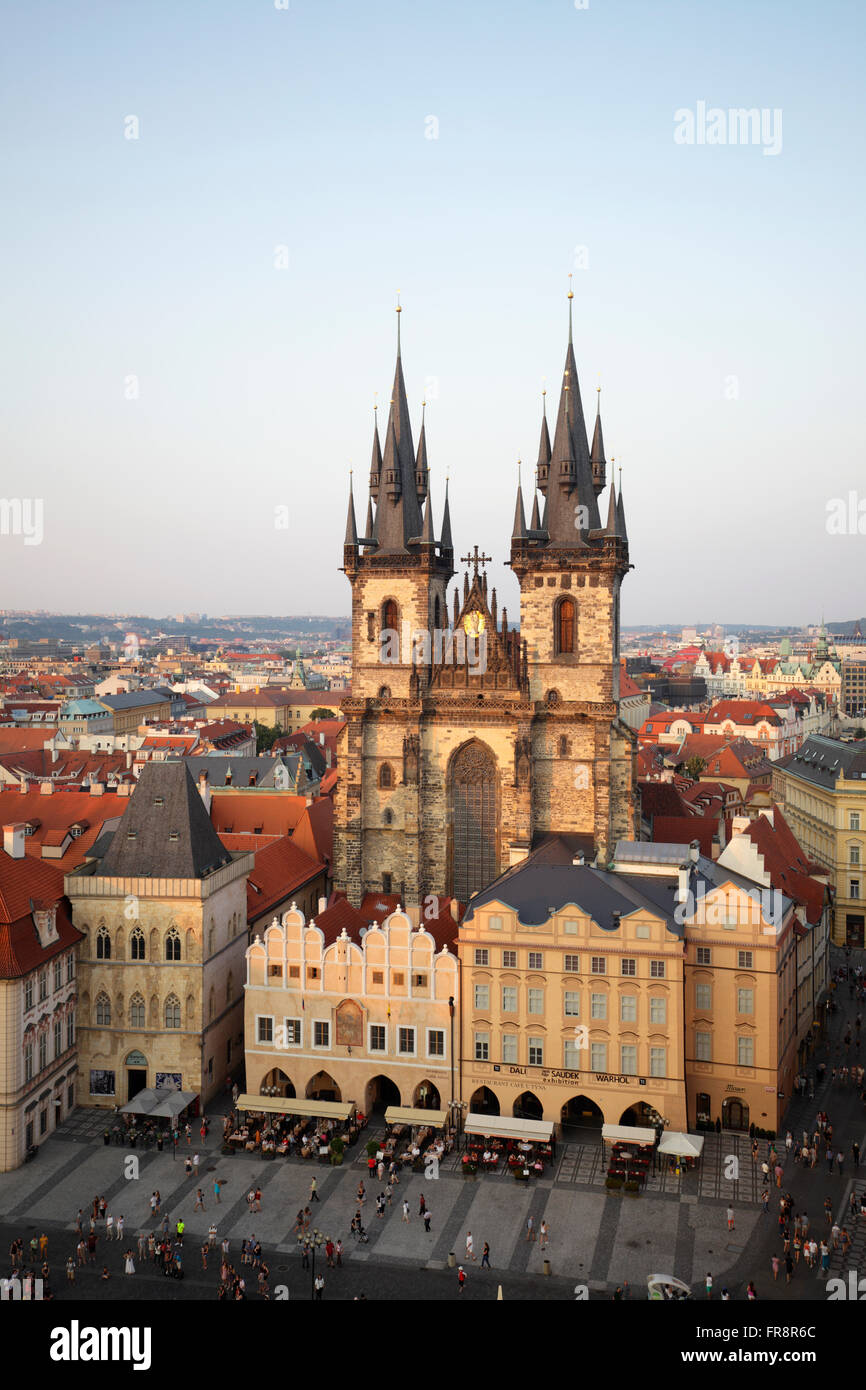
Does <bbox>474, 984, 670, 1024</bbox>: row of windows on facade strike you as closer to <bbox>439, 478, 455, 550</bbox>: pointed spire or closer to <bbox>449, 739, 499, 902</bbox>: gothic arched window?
<bbox>449, 739, 499, 902</bbox>: gothic arched window

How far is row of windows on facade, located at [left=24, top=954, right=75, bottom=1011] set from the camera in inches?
2006

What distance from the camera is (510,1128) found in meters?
50.2

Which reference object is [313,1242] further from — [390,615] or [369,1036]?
[390,615]

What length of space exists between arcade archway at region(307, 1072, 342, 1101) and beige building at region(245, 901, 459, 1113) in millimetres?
50

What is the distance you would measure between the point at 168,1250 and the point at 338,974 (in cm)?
1641

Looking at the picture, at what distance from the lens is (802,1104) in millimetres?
55312

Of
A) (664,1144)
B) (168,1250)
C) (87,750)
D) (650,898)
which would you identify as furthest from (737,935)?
(87,750)

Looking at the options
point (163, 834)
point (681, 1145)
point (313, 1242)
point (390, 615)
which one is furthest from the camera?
point (390, 615)

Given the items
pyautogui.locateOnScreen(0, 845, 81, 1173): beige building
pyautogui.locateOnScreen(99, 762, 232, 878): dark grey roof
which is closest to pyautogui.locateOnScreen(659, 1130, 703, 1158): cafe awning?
pyautogui.locateOnScreen(99, 762, 232, 878): dark grey roof

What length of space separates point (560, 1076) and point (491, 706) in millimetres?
26104

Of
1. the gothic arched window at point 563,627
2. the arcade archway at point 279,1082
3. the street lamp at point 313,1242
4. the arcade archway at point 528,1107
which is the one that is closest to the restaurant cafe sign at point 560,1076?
the arcade archway at point 528,1107

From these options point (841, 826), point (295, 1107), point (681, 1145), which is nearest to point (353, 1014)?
point (295, 1107)

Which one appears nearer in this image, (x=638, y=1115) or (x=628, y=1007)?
(x=628, y=1007)
